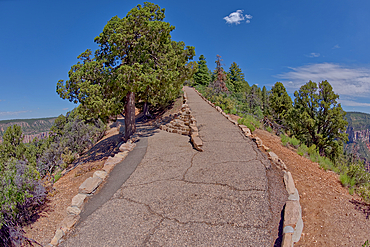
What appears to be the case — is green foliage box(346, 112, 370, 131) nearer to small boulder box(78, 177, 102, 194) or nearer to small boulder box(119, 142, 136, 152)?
small boulder box(119, 142, 136, 152)

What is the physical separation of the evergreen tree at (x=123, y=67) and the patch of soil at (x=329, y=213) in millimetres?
6995

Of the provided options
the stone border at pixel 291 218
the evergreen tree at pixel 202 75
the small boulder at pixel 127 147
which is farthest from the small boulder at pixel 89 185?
the evergreen tree at pixel 202 75

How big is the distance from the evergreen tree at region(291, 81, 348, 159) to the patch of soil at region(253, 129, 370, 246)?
15351mm

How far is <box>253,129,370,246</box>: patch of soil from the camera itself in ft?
11.4

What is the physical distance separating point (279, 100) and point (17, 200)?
87.4ft

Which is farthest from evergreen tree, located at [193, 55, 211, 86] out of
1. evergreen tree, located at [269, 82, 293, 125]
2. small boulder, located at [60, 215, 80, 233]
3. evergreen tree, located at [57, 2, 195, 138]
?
small boulder, located at [60, 215, 80, 233]

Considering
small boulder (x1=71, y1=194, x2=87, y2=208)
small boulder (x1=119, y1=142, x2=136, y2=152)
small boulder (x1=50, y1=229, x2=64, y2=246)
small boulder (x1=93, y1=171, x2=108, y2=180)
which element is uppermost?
small boulder (x1=119, y1=142, x2=136, y2=152)

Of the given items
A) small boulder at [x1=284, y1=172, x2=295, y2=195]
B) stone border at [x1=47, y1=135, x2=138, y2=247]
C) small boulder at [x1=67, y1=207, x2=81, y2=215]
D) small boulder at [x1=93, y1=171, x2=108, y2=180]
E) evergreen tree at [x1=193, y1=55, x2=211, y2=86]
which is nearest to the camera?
stone border at [x1=47, y1=135, x2=138, y2=247]

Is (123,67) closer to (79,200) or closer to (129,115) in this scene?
(129,115)

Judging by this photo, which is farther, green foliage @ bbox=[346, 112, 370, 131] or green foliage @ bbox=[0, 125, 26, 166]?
green foliage @ bbox=[346, 112, 370, 131]

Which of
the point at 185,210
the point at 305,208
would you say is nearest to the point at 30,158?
the point at 185,210

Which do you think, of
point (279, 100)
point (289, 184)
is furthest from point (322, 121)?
point (289, 184)

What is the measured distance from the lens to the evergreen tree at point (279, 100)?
25219mm

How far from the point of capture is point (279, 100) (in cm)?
2558
